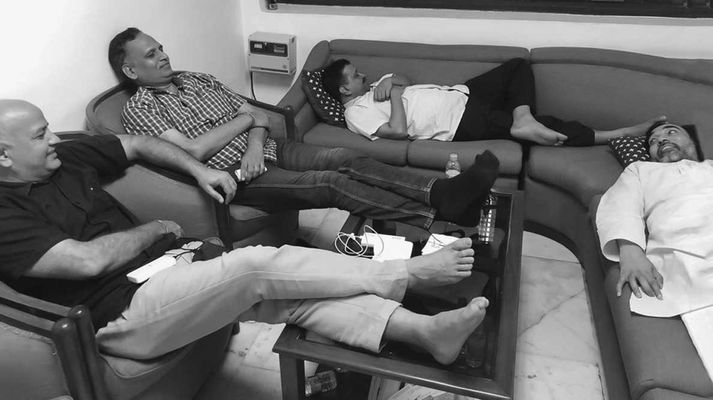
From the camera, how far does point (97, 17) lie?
2.29m

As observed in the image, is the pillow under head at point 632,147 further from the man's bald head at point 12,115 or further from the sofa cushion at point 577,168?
the man's bald head at point 12,115

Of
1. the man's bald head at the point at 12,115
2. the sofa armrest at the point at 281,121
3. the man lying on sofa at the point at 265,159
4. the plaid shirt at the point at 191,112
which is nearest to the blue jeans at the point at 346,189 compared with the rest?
the man lying on sofa at the point at 265,159

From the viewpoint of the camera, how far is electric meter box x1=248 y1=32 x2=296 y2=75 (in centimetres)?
337

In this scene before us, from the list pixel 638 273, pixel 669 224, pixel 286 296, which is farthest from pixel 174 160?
pixel 669 224

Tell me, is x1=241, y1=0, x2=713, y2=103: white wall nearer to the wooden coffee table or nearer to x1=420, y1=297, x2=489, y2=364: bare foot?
the wooden coffee table

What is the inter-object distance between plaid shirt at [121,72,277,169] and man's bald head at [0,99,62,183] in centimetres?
53

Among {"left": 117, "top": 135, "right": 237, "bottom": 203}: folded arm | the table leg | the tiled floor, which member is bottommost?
the tiled floor

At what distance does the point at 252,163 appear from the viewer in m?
2.28

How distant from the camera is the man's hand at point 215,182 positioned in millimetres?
2037

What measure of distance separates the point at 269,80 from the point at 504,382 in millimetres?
2710

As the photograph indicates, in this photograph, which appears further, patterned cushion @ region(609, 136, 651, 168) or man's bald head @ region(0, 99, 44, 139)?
patterned cushion @ region(609, 136, 651, 168)

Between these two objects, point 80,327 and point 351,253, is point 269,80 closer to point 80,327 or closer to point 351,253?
point 351,253

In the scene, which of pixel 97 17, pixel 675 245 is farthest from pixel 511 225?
pixel 97 17

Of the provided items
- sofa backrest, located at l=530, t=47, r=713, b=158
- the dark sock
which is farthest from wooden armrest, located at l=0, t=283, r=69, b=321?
sofa backrest, located at l=530, t=47, r=713, b=158
